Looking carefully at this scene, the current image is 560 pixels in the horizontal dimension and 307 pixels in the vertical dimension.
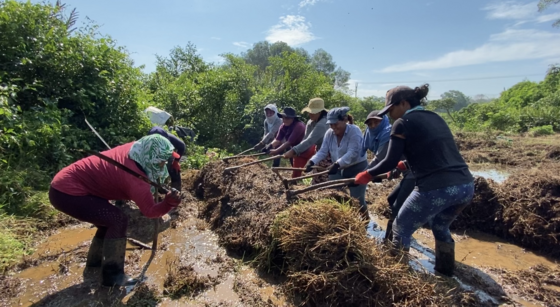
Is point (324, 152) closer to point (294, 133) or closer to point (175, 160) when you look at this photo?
point (294, 133)

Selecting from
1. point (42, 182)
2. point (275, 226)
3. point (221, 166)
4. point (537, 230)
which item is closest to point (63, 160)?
point (42, 182)

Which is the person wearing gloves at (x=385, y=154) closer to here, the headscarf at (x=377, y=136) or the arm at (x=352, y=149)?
the headscarf at (x=377, y=136)

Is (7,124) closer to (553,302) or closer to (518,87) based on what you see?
(553,302)

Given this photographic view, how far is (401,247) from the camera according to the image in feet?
9.98

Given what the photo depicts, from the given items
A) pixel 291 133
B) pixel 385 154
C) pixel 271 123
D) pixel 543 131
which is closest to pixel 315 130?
pixel 291 133

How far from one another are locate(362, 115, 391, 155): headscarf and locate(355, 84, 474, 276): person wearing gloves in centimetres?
105

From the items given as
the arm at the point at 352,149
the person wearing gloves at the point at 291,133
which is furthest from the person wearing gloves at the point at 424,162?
the person wearing gloves at the point at 291,133

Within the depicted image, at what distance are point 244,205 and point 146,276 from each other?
4.75 ft

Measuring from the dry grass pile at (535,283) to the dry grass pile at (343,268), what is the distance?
72 cm

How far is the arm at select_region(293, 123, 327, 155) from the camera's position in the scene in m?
5.23

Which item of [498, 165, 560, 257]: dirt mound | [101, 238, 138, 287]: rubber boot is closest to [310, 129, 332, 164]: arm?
[101, 238, 138, 287]: rubber boot

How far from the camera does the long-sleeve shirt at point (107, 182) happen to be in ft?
8.98

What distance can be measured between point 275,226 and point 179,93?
883 centimetres

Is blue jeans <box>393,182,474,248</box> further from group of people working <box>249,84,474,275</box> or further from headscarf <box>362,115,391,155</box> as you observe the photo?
headscarf <box>362,115,391,155</box>
